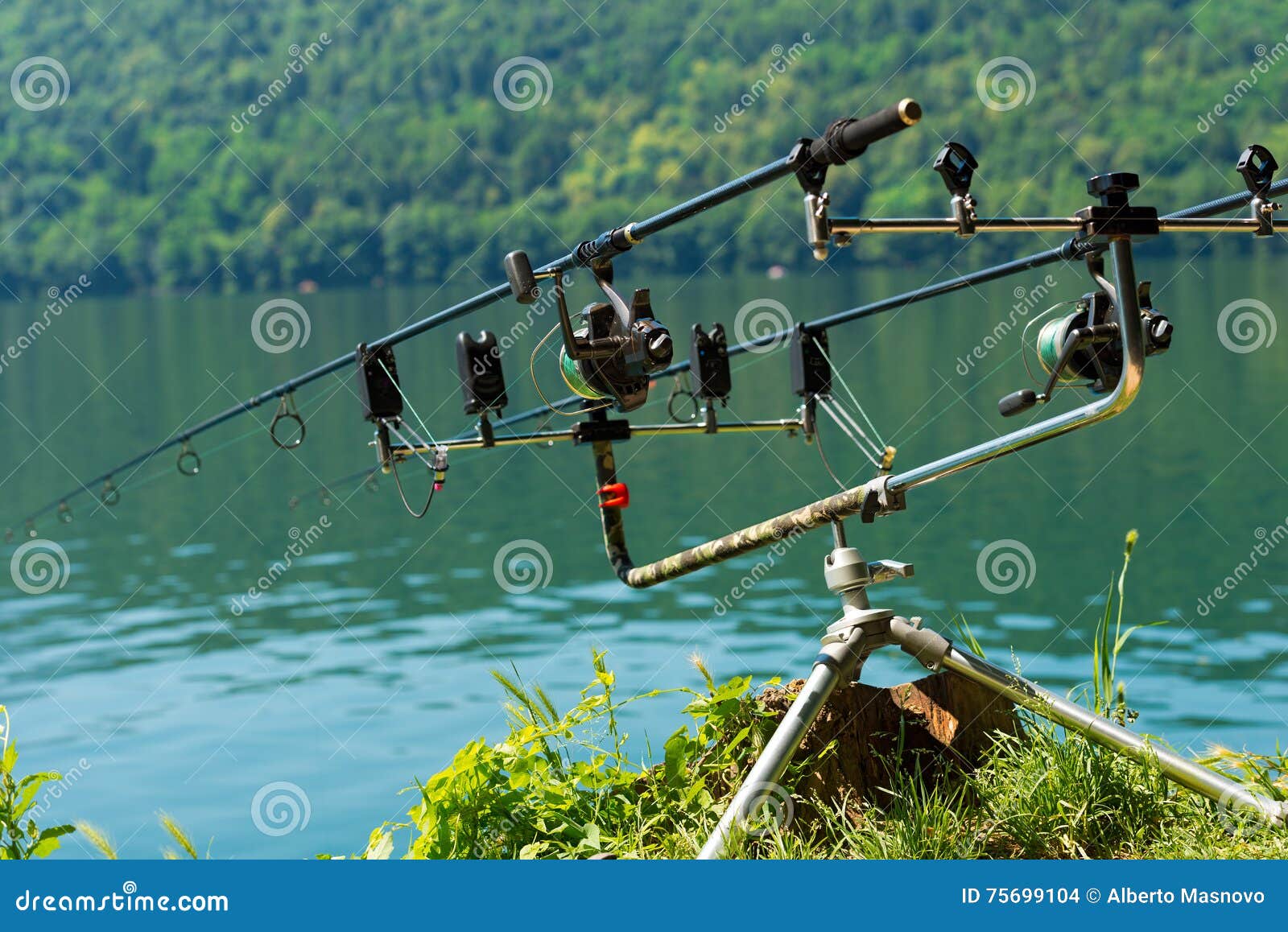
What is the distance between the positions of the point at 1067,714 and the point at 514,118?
134 m

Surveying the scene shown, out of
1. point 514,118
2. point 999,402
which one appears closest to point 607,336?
point 999,402

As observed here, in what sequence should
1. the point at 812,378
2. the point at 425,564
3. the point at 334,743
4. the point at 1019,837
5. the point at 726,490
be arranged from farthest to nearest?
1. the point at 726,490
2. the point at 425,564
3. the point at 334,743
4. the point at 812,378
5. the point at 1019,837

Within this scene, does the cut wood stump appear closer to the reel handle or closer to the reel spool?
the reel spool

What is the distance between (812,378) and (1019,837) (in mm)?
2061

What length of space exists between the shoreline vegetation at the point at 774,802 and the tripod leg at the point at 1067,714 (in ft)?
0.29

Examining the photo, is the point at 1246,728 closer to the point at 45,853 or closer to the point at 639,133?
the point at 45,853

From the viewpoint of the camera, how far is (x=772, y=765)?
4.56 meters

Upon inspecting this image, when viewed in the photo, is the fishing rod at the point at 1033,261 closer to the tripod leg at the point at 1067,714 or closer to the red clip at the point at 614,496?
the red clip at the point at 614,496

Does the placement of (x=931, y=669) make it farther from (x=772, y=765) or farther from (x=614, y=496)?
(x=614, y=496)

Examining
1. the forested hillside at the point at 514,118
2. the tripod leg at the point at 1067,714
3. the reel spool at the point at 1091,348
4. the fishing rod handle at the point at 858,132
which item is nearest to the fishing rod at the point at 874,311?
the reel spool at the point at 1091,348

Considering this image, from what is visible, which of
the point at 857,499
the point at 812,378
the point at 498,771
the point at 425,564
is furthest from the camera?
the point at 425,564

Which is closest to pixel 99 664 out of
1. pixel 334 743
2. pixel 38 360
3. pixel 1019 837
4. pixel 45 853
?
pixel 334 743

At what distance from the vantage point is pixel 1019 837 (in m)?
5.07

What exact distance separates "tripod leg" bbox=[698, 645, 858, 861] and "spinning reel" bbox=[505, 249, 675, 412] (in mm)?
1181
